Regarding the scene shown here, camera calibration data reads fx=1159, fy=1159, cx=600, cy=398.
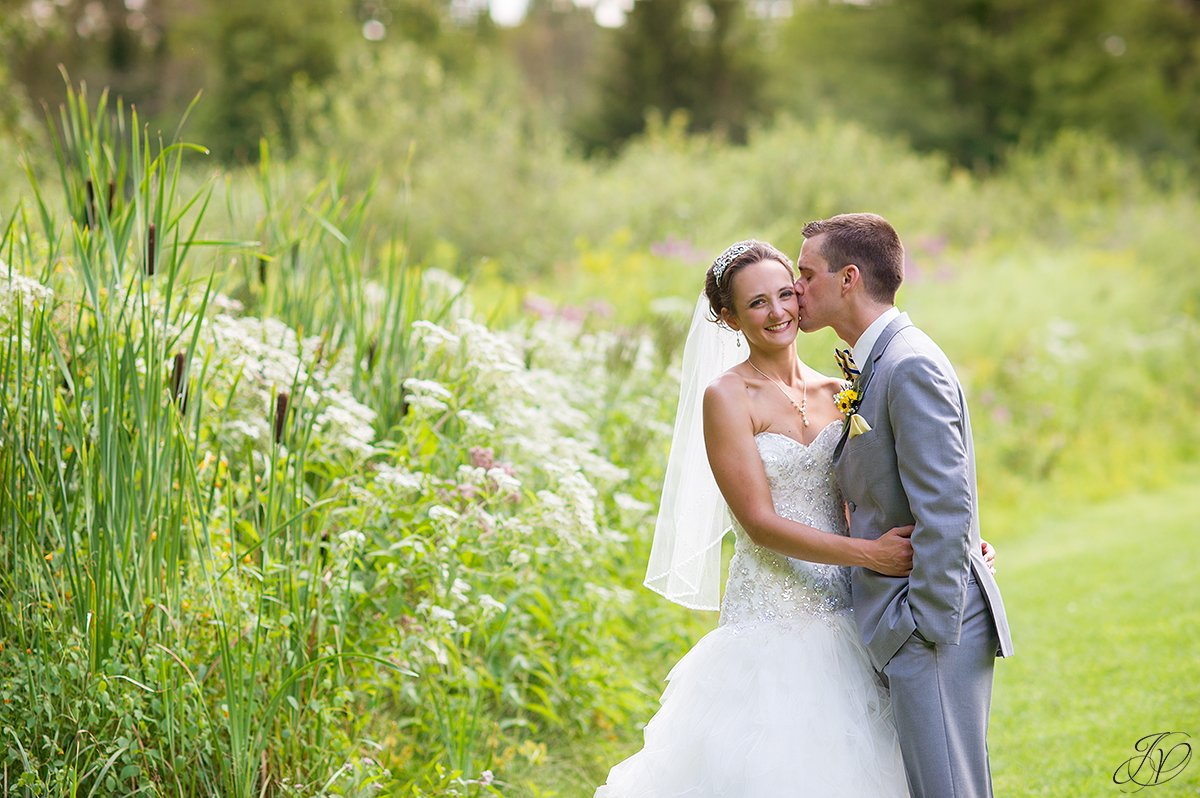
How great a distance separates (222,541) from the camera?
3695 millimetres

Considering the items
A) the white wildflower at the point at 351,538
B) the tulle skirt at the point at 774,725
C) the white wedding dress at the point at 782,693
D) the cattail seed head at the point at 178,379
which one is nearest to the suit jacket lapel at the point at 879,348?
the white wedding dress at the point at 782,693

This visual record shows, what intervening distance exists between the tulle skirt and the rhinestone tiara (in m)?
1.00

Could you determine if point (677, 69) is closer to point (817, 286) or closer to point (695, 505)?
point (695, 505)

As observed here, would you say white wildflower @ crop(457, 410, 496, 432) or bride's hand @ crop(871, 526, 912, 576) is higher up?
bride's hand @ crop(871, 526, 912, 576)

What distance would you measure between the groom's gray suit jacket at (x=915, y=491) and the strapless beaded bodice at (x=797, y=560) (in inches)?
5.9

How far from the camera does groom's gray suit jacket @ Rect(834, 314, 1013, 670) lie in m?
2.76

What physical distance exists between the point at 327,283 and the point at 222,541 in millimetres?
1556

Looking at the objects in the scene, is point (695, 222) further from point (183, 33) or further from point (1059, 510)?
point (183, 33)

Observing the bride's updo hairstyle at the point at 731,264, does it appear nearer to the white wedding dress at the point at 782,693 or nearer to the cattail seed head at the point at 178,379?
the white wedding dress at the point at 782,693

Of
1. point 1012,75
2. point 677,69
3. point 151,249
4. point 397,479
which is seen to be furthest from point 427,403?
point 1012,75

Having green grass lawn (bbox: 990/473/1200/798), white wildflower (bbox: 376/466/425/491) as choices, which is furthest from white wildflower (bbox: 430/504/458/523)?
green grass lawn (bbox: 990/473/1200/798)

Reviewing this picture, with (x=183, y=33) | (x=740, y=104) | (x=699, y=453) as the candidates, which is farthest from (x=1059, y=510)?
(x=183, y=33)

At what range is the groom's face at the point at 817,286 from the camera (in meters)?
3.08

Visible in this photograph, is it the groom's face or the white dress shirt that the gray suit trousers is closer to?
the white dress shirt
